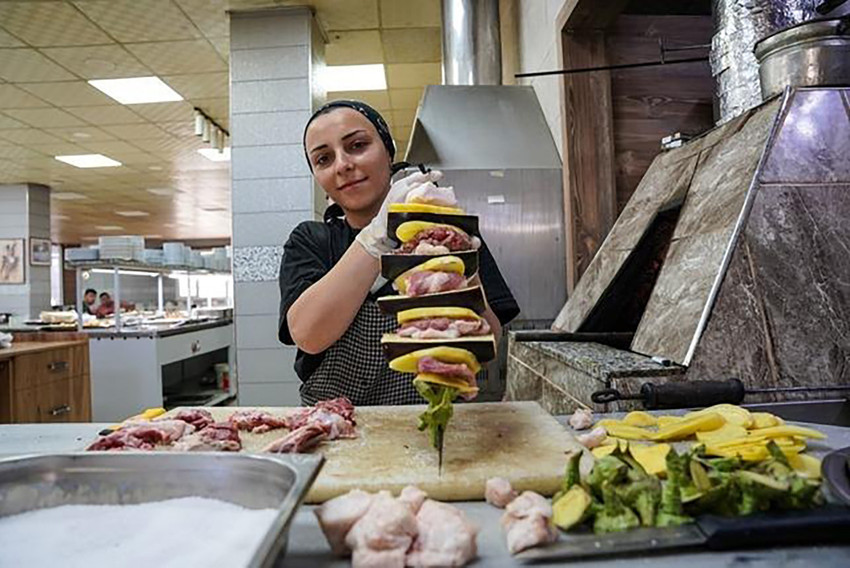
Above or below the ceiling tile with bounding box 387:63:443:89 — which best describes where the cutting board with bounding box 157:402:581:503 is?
below

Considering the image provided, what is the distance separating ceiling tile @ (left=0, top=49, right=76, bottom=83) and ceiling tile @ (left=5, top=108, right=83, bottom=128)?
838 millimetres

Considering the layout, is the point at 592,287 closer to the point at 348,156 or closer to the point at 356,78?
the point at 348,156

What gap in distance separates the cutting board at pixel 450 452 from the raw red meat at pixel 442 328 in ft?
0.67

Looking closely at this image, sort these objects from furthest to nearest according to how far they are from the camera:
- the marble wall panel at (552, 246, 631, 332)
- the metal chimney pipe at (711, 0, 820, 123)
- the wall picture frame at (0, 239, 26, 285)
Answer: the wall picture frame at (0, 239, 26, 285), the marble wall panel at (552, 246, 631, 332), the metal chimney pipe at (711, 0, 820, 123)

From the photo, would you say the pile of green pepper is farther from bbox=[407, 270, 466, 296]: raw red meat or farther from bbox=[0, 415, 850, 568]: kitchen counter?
bbox=[407, 270, 466, 296]: raw red meat

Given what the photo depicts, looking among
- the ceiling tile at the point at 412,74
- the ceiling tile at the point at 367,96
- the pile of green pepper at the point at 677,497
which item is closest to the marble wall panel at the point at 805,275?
the pile of green pepper at the point at 677,497

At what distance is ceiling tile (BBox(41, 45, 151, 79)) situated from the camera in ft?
15.2

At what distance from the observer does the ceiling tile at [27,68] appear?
4688 mm

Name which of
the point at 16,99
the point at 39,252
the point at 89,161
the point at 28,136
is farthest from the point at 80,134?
the point at 39,252

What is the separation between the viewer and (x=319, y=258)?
1.54m

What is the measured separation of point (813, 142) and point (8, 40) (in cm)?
534

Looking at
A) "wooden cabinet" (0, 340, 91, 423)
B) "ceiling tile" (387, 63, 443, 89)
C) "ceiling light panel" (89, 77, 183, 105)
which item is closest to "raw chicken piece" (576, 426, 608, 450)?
"wooden cabinet" (0, 340, 91, 423)

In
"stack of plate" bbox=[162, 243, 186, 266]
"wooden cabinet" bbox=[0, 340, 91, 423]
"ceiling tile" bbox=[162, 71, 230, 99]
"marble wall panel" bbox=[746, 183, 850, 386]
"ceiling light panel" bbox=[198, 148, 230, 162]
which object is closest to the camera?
"marble wall panel" bbox=[746, 183, 850, 386]

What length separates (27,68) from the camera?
16.3 ft
